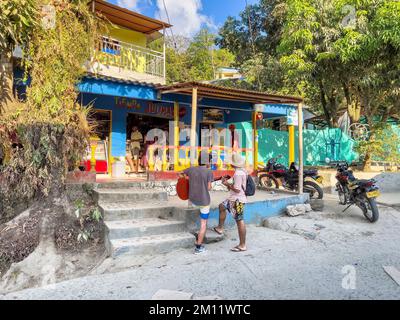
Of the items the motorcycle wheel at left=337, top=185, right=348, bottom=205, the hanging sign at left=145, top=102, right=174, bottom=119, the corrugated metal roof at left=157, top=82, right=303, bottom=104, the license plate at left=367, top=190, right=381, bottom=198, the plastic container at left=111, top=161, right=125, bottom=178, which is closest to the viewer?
the license plate at left=367, top=190, right=381, bottom=198

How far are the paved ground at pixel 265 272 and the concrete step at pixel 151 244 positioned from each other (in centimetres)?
14

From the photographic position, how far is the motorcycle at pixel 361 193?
7013 millimetres

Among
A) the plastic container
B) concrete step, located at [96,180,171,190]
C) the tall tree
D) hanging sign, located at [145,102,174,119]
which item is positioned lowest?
concrete step, located at [96,180,171,190]

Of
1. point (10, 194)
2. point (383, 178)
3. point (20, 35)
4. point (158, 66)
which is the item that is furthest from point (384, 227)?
point (158, 66)

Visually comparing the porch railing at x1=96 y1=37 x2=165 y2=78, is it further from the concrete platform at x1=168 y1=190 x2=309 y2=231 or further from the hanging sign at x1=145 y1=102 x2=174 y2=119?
the concrete platform at x1=168 y1=190 x2=309 y2=231

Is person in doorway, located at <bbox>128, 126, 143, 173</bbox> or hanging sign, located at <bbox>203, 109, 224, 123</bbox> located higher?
hanging sign, located at <bbox>203, 109, 224, 123</bbox>

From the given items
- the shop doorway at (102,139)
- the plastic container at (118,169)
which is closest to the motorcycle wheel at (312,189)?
the plastic container at (118,169)

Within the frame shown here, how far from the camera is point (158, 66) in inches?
494

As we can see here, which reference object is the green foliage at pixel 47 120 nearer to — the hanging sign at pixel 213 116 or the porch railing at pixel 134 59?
the porch railing at pixel 134 59

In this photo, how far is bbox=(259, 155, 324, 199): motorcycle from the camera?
31.1 ft

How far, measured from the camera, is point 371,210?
281 inches

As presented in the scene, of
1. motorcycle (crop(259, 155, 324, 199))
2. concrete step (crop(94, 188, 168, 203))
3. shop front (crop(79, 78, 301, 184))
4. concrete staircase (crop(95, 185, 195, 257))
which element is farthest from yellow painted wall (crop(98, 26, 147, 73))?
motorcycle (crop(259, 155, 324, 199))

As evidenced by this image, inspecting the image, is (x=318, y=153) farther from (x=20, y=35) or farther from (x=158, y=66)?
(x=20, y=35)

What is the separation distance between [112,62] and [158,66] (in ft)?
5.88
